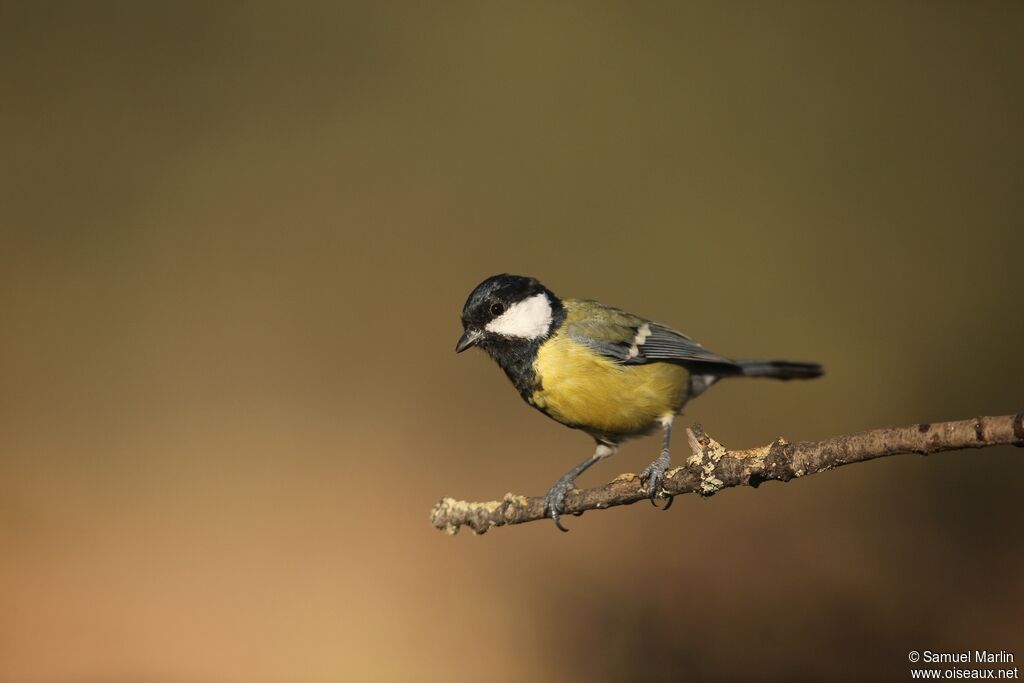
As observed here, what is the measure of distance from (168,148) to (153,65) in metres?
0.31

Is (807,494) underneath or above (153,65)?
underneath

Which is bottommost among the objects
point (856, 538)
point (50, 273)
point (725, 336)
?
point (856, 538)

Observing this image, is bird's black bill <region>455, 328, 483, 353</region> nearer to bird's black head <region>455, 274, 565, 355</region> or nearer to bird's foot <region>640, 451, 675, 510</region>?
bird's black head <region>455, 274, 565, 355</region>

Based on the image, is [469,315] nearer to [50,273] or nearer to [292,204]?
[292,204]

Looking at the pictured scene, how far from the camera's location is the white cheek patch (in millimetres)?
1199

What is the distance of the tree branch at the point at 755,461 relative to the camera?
23.4 inches

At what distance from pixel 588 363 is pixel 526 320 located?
0.38 feet

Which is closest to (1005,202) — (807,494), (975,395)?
(975,395)

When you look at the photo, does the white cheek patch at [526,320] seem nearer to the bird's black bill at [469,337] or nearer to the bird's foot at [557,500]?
the bird's black bill at [469,337]

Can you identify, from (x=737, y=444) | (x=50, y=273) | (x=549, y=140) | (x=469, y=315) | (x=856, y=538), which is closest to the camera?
(x=469, y=315)

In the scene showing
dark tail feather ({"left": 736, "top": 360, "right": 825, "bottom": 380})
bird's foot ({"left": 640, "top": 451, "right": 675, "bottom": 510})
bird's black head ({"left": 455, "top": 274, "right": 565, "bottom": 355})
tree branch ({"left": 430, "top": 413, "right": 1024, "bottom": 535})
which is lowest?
tree branch ({"left": 430, "top": 413, "right": 1024, "bottom": 535})

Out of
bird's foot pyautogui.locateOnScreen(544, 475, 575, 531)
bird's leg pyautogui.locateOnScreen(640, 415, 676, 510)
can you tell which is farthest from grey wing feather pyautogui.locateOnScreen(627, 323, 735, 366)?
bird's foot pyautogui.locateOnScreen(544, 475, 575, 531)

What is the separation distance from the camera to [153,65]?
2.63 meters

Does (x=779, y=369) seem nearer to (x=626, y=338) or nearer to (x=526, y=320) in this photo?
(x=626, y=338)
